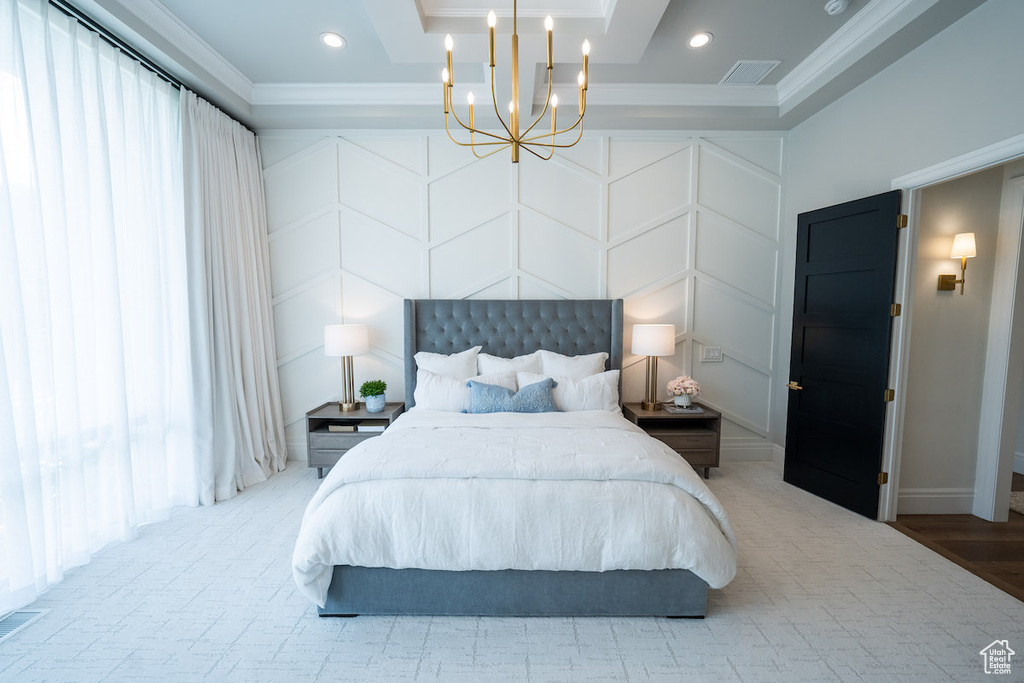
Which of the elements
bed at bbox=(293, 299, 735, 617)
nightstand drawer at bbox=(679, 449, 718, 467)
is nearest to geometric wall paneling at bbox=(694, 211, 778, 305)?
nightstand drawer at bbox=(679, 449, 718, 467)

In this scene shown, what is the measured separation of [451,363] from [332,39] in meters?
2.42

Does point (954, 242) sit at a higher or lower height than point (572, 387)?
higher

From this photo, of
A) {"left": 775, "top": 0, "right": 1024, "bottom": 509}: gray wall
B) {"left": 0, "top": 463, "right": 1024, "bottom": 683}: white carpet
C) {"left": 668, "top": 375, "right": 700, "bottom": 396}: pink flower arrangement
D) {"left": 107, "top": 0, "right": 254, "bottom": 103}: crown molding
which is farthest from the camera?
{"left": 668, "top": 375, "right": 700, "bottom": 396}: pink flower arrangement

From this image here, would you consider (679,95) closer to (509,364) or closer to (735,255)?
(735,255)

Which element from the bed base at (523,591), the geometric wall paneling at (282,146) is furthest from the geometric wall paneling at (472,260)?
the bed base at (523,591)

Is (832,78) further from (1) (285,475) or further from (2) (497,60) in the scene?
(1) (285,475)

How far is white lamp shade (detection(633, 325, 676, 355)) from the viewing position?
150 inches

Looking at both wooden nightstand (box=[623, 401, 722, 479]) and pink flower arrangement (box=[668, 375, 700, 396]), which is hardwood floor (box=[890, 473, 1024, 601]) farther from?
pink flower arrangement (box=[668, 375, 700, 396])

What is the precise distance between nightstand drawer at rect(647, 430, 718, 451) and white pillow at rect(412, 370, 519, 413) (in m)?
1.34

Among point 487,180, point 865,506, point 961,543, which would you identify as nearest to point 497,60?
point 487,180

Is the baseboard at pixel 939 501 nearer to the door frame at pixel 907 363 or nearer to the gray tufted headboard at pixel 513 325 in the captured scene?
the door frame at pixel 907 363

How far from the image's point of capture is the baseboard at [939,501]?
3.21m

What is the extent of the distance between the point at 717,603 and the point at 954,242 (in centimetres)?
290

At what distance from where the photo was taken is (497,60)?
2.95m
